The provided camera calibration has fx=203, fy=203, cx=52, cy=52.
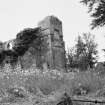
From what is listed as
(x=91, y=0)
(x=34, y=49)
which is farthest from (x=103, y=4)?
(x=34, y=49)

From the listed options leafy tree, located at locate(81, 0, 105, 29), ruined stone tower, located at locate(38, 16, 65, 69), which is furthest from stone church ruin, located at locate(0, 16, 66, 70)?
leafy tree, located at locate(81, 0, 105, 29)

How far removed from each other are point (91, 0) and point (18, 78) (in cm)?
529

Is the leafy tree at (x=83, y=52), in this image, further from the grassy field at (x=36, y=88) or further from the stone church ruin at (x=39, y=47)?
the grassy field at (x=36, y=88)

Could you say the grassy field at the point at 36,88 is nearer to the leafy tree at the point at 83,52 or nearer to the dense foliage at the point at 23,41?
the dense foliage at the point at 23,41

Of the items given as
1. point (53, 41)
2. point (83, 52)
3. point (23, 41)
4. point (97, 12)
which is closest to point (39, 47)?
point (53, 41)

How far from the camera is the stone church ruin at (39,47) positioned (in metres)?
18.7

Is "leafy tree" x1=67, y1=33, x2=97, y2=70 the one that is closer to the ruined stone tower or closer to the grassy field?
the ruined stone tower

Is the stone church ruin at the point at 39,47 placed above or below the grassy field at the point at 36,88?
above

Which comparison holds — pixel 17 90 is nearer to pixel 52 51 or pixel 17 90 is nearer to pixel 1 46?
pixel 52 51

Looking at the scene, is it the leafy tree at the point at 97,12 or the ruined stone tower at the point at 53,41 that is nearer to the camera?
the leafy tree at the point at 97,12

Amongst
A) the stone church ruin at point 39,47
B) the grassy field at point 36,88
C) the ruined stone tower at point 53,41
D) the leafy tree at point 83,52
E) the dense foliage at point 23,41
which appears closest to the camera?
the grassy field at point 36,88

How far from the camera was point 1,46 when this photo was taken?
2270 centimetres

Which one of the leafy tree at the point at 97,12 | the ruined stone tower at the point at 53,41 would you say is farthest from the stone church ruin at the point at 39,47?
the leafy tree at the point at 97,12

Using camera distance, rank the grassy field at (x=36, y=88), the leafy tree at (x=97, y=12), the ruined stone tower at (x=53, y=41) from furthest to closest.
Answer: the ruined stone tower at (x=53, y=41) < the leafy tree at (x=97, y=12) < the grassy field at (x=36, y=88)
